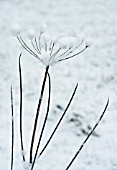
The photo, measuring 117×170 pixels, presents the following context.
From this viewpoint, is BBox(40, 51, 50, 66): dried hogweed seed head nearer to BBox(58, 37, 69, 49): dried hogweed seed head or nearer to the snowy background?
BBox(58, 37, 69, 49): dried hogweed seed head

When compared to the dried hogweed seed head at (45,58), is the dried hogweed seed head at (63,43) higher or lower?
higher

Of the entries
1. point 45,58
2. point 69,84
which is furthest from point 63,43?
point 69,84

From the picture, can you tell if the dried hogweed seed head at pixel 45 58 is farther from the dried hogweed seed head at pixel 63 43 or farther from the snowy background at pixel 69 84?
the snowy background at pixel 69 84

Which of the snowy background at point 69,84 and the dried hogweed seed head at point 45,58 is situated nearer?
the dried hogweed seed head at point 45,58

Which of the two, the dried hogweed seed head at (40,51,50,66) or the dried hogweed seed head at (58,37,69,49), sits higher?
the dried hogweed seed head at (58,37,69,49)

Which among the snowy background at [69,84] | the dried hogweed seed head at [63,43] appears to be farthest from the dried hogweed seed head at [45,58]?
the snowy background at [69,84]

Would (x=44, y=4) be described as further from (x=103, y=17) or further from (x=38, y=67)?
(x=38, y=67)

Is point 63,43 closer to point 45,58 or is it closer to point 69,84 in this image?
point 45,58

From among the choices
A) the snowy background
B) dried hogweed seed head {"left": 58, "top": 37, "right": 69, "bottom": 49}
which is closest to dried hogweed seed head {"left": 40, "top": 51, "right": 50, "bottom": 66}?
dried hogweed seed head {"left": 58, "top": 37, "right": 69, "bottom": 49}
